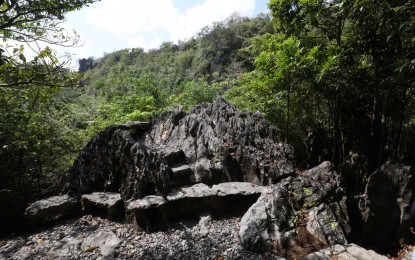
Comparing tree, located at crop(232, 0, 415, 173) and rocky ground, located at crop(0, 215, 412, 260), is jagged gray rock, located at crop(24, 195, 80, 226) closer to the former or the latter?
rocky ground, located at crop(0, 215, 412, 260)

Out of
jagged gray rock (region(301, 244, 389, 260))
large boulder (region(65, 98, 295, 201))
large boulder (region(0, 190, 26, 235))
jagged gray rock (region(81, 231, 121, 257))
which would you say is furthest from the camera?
large boulder (region(65, 98, 295, 201))

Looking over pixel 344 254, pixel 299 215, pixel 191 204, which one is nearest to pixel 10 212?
pixel 191 204

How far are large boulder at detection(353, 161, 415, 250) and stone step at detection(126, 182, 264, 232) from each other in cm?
226

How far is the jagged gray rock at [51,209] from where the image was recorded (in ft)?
17.8

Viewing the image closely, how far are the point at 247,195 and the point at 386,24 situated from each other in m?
4.41

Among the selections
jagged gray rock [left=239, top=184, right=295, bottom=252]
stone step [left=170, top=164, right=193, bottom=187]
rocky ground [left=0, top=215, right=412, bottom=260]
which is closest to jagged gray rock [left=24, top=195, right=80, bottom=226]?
rocky ground [left=0, top=215, right=412, bottom=260]

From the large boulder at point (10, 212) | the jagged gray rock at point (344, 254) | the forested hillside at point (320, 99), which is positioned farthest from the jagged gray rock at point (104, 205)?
the jagged gray rock at point (344, 254)

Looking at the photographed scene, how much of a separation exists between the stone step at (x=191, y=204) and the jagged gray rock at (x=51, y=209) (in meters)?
1.61

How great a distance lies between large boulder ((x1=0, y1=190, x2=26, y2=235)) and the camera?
17.6 feet

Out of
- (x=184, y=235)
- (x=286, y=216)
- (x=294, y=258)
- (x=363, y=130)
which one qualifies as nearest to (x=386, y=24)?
(x=363, y=130)

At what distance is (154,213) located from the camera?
16.9 ft

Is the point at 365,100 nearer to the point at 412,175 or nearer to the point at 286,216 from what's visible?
the point at 412,175

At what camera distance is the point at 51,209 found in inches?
219

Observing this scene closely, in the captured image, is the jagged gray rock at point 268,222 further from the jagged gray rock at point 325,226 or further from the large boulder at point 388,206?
the large boulder at point 388,206
